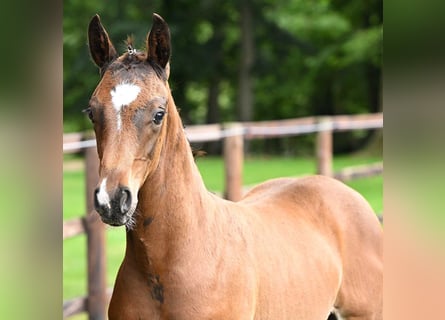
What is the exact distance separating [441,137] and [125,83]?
125cm

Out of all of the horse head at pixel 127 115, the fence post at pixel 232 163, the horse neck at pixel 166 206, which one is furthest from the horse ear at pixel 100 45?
Answer: the fence post at pixel 232 163

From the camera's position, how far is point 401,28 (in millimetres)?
667

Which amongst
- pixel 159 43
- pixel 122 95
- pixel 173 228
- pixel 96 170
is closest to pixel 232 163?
pixel 96 170

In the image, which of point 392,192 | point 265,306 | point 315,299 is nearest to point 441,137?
point 392,192

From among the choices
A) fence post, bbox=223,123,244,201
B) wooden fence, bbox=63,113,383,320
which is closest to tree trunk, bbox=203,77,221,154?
wooden fence, bbox=63,113,383,320

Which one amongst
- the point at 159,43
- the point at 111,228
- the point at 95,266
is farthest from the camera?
→ the point at 111,228

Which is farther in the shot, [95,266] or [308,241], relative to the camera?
[95,266]

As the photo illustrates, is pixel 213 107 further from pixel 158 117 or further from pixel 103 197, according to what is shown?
pixel 103 197

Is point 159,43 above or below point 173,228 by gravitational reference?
above

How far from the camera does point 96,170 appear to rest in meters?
4.04

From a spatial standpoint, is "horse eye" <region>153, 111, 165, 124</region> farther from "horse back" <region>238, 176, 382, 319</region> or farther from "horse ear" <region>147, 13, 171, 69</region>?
"horse back" <region>238, 176, 382, 319</region>

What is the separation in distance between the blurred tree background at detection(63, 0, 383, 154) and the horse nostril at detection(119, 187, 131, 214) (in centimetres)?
1673

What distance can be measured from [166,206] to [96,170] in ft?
6.97

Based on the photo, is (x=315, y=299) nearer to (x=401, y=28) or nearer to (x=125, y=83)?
(x=125, y=83)
